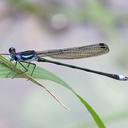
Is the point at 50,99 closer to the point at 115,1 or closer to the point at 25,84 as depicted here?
the point at 25,84

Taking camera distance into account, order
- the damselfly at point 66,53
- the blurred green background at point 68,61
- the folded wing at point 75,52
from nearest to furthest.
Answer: the damselfly at point 66,53
the folded wing at point 75,52
the blurred green background at point 68,61

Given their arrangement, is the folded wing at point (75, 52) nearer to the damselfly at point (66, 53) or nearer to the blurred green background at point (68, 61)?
the damselfly at point (66, 53)

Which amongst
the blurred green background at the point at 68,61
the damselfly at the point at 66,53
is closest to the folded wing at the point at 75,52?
the damselfly at the point at 66,53

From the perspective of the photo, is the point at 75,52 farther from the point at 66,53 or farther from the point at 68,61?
the point at 68,61

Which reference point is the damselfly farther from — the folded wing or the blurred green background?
the blurred green background

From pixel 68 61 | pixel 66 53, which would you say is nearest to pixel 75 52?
pixel 66 53

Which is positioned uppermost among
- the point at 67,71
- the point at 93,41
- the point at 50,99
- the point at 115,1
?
the point at 115,1

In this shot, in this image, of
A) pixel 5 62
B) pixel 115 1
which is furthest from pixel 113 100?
pixel 5 62

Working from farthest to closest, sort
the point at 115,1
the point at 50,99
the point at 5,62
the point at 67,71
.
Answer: the point at 115,1 < the point at 67,71 < the point at 50,99 < the point at 5,62
